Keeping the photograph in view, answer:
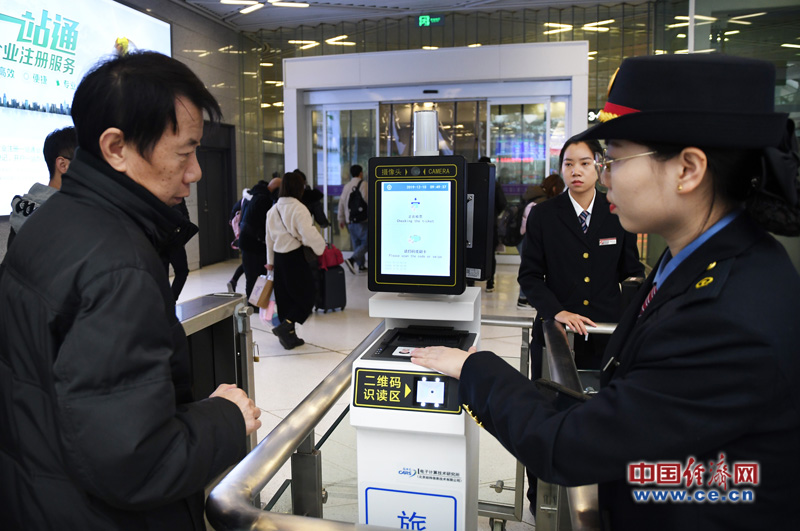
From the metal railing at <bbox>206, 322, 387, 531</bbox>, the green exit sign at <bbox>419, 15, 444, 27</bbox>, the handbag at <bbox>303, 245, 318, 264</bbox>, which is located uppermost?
the green exit sign at <bbox>419, 15, 444, 27</bbox>

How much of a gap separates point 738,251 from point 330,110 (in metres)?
10.3

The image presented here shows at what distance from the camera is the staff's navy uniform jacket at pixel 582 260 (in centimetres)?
260

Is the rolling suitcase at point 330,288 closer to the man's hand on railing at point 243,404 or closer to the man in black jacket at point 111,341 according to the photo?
the man's hand on railing at point 243,404

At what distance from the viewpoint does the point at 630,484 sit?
95cm

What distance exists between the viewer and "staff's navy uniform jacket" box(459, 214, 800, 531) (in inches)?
32.0

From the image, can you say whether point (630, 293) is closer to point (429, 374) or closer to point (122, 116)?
point (429, 374)

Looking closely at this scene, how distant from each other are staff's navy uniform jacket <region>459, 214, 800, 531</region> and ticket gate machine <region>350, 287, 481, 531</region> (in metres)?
0.46

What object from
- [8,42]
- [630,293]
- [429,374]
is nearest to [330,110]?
[8,42]

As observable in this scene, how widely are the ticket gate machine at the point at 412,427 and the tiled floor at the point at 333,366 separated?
0.39 m

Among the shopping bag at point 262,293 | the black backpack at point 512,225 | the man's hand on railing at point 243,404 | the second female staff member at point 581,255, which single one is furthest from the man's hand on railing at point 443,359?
the black backpack at point 512,225

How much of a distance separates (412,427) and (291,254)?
4.28 metres

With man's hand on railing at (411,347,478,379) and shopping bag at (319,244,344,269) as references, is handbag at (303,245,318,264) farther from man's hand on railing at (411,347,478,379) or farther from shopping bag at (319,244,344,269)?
man's hand on railing at (411,347,478,379)

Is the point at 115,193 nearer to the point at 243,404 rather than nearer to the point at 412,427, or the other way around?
the point at 243,404

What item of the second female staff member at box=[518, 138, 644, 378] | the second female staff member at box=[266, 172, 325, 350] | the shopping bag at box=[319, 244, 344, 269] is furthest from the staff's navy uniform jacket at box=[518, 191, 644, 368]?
the shopping bag at box=[319, 244, 344, 269]
